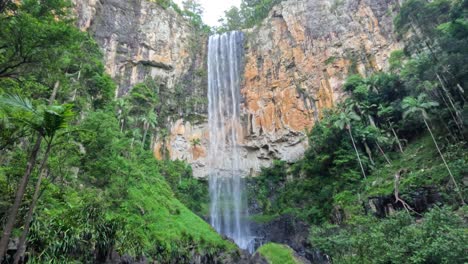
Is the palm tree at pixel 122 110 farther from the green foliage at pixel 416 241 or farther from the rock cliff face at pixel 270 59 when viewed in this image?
the green foliage at pixel 416 241

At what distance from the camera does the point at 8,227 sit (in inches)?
187

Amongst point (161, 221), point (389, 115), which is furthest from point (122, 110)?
point (389, 115)

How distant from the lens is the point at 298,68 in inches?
1217

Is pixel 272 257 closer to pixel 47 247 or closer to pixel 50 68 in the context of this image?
pixel 47 247

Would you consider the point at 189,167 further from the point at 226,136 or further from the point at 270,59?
the point at 270,59

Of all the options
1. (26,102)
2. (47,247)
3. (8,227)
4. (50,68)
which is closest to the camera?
(8,227)

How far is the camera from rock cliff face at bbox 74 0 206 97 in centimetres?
2998

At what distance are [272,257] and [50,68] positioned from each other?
13.5 meters

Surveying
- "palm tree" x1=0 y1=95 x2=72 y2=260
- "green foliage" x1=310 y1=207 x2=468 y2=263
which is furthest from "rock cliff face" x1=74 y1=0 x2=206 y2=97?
"green foliage" x1=310 y1=207 x2=468 y2=263

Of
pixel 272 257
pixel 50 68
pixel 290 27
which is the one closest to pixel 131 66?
pixel 290 27

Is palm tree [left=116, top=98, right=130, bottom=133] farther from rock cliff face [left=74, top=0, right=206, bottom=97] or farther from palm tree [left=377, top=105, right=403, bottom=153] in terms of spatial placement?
palm tree [left=377, top=105, right=403, bottom=153]

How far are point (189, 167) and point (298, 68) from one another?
15.2 metres

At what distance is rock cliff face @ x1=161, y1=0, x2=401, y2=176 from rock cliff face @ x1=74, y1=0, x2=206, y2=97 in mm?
6352

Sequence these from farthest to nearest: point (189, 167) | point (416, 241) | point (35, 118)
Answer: point (189, 167) < point (416, 241) < point (35, 118)
